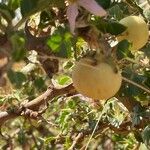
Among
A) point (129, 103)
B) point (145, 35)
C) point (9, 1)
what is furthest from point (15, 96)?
point (9, 1)

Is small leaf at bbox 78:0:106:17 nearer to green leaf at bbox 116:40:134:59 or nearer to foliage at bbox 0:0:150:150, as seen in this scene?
foliage at bbox 0:0:150:150

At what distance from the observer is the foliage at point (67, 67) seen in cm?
79

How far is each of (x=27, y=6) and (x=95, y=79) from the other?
0.59ft

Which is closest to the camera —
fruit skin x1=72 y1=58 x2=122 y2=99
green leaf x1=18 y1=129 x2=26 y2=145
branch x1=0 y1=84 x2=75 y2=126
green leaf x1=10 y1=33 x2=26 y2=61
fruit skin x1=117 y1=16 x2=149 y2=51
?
green leaf x1=10 y1=33 x2=26 y2=61

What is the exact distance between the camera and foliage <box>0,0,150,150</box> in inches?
31.0

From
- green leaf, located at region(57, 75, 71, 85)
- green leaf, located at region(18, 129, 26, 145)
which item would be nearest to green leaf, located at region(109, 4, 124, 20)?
green leaf, located at region(57, 75, 71, 85)

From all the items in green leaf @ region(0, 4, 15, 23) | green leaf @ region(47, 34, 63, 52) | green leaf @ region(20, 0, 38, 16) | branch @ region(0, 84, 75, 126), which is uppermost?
green leaf @ region(0, 4, 15, 23)

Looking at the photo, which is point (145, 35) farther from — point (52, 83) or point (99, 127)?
point (99, 127)

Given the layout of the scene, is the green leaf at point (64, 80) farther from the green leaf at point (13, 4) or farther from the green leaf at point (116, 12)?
the green leaf at point (13, 4)

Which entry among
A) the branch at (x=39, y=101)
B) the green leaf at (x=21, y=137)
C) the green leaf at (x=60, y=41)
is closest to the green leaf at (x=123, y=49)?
the green leaf at (x=60, y=41)

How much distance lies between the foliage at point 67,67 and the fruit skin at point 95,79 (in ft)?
0.14

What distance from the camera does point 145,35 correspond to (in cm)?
107

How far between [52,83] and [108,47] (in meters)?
0.53

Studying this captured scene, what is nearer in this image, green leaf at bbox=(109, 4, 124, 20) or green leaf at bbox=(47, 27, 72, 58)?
green leaf at bbox=(47, 27, 72, 58)
